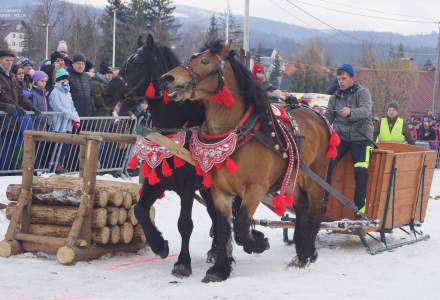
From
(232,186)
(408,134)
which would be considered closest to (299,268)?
(232,186)

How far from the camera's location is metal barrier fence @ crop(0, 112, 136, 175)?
960 cm

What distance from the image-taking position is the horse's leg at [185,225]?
21.5 feet

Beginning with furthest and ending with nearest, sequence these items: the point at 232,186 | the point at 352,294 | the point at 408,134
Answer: the point at 408,134
the point at 232,186
the point at 352,294

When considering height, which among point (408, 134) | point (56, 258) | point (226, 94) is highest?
point (226, 94)

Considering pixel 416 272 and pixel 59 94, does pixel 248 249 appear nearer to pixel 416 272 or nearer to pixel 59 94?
pixel 416 272

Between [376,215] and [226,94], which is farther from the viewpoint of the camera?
[376,215]

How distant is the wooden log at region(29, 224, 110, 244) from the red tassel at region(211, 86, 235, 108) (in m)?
1.98

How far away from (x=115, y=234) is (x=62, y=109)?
326 centimetres

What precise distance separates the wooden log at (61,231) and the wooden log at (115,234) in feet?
0.18

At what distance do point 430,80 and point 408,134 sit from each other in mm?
55762

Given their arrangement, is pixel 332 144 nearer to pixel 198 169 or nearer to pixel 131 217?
pixel 198 169

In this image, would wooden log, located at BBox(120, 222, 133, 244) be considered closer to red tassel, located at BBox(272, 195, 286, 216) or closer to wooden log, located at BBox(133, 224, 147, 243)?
wooden log, located at BBox(133, 224, 147, 243)

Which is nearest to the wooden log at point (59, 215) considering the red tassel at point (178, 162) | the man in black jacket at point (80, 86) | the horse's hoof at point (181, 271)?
the horse's hoof at point (181, 271)

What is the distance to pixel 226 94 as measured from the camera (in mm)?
6094
